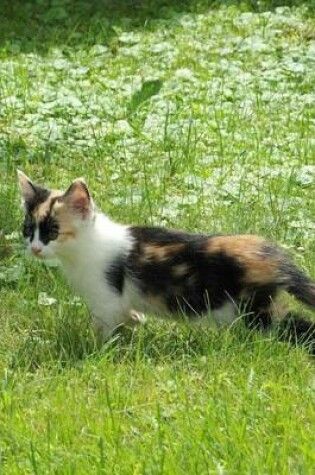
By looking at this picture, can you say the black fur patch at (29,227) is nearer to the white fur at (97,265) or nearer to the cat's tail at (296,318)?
the white fur at (97,265)

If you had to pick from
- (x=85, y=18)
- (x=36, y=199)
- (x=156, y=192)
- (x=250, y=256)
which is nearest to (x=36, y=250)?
(x=36, y=199)

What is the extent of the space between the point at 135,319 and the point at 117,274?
0.28 meters

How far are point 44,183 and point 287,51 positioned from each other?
142 inches

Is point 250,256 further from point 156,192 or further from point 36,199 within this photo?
point 156,192

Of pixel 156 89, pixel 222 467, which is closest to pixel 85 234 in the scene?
pixel 222 467

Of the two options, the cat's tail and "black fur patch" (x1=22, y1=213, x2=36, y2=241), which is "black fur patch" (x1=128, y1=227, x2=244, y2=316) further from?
"black fur patch" (x1=22, y1=213, x2=36, y2=241)

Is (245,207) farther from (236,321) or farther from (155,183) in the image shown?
(236,321)

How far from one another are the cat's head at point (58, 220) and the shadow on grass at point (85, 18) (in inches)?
203

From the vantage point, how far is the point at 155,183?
28.4ft

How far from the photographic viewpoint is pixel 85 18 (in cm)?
1259

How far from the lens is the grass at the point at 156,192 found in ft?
17.4

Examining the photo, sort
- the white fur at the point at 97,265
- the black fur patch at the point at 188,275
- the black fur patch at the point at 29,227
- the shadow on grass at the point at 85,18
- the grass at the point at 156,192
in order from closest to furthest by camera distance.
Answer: the grass at the point at 156,192 < the black fur patch at the point at 188,275 < the white fur at the point at 97,265 < the black fur patch at the point at 29,227 < the shadow on grass at the point at 85,18

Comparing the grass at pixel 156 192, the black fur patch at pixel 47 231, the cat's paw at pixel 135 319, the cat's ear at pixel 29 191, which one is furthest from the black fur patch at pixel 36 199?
the cat's paw at pixel 135 319

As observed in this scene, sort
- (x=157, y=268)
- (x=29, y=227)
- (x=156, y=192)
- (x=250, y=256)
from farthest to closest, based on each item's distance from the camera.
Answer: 1. (x=156, y=192)
2. (x=29, y=227)
3. (x=157, y=268)
4. (x=250, y=256)
